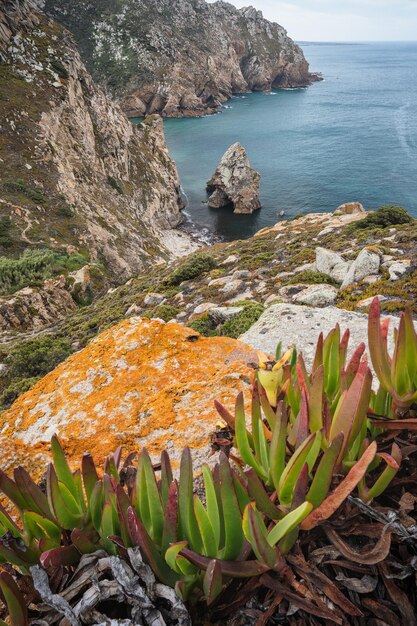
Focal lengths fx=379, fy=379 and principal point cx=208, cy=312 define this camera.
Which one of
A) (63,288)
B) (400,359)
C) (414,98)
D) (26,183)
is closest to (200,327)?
(400,359)

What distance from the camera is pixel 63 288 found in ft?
71.7

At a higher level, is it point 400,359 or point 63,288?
point 400,359

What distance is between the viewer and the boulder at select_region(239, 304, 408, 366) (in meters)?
4.46

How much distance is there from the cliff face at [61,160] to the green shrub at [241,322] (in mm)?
23788

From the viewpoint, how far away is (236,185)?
2613 inches

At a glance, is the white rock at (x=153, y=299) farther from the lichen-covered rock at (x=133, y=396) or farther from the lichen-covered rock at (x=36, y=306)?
the lichen-covered rock at (x=133, y=396)

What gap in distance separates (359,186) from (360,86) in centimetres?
12737

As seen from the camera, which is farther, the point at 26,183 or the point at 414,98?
the point at 414,98

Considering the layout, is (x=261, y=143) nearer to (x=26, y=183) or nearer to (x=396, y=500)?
(x=26, y=183)

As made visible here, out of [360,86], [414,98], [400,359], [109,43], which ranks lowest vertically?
[400,359]

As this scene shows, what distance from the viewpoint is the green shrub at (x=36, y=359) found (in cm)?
962

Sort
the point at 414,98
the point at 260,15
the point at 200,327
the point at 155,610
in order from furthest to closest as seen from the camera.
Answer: the point at 260,15 → the point at 414,98 → the point at 200,327 → the point at 155,610

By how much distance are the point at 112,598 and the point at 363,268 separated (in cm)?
950

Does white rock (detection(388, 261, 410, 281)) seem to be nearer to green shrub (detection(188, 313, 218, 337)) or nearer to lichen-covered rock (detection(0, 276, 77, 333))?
green shrub (detection(188, 313, 218, 337))
